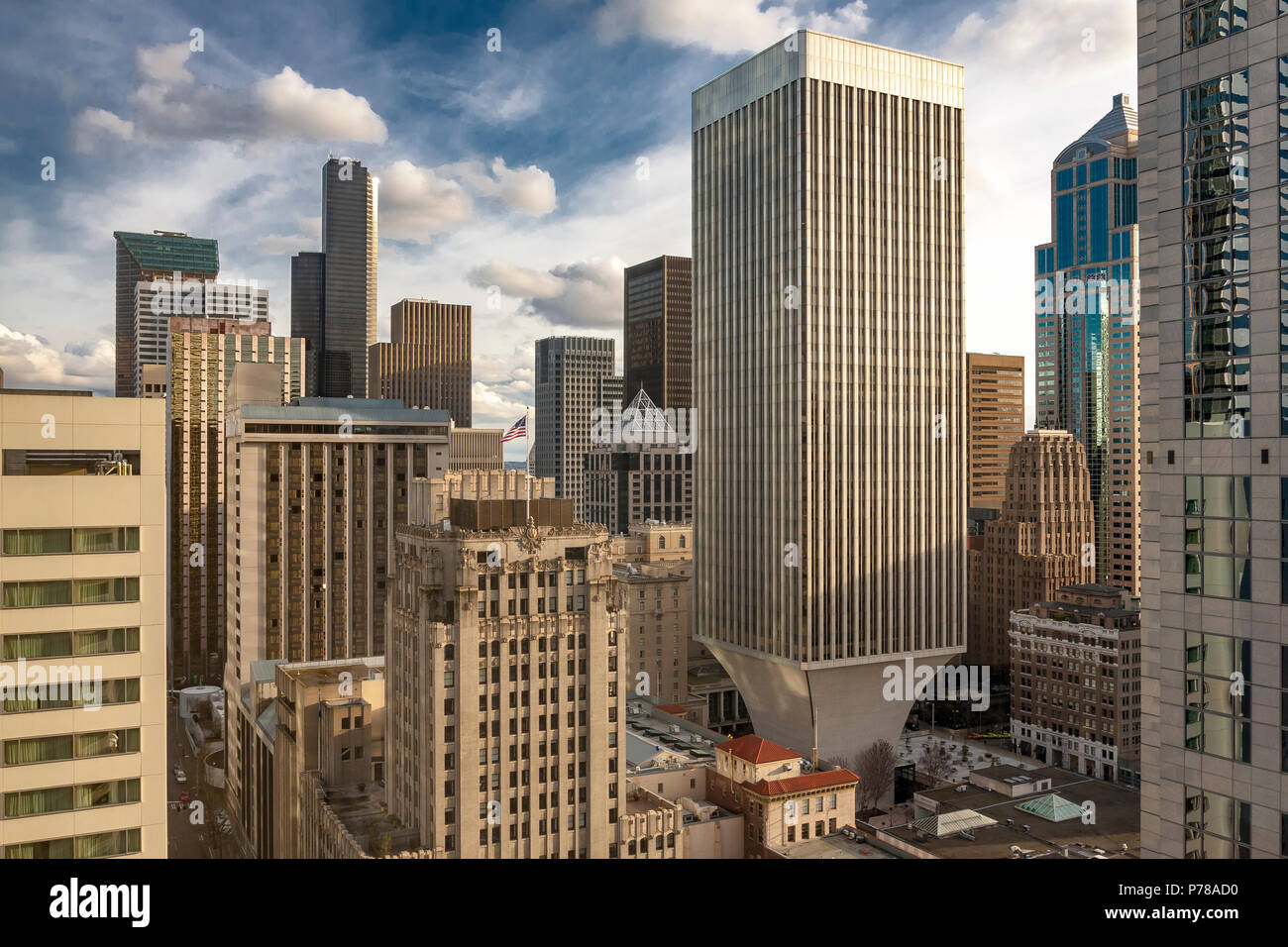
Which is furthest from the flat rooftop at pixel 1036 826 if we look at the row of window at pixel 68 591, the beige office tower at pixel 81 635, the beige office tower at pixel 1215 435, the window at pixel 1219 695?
the row of window at pixel 68 591

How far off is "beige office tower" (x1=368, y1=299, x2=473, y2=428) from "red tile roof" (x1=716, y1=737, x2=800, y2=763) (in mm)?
108022

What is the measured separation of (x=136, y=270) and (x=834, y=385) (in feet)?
451

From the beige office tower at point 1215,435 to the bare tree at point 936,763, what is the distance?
75.7 meters

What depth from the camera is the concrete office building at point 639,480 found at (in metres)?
158

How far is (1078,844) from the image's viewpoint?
73375mm

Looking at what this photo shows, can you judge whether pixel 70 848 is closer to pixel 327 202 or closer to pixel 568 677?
pixel 568 677

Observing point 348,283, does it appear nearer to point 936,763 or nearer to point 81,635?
point 936,763

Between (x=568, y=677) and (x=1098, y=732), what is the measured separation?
7261 cm

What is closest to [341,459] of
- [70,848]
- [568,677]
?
[568,677]

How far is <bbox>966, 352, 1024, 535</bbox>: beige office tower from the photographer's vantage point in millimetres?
190250

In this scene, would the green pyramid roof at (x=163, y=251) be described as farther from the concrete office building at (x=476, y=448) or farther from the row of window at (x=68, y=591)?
the row of window at (x=68, y=591)

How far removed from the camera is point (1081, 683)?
102188 mm

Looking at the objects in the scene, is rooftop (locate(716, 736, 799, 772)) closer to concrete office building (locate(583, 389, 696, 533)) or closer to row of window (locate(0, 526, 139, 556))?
row of window (locate(0, 526, 139, 556))

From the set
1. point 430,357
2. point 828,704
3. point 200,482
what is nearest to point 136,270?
point 430,357
